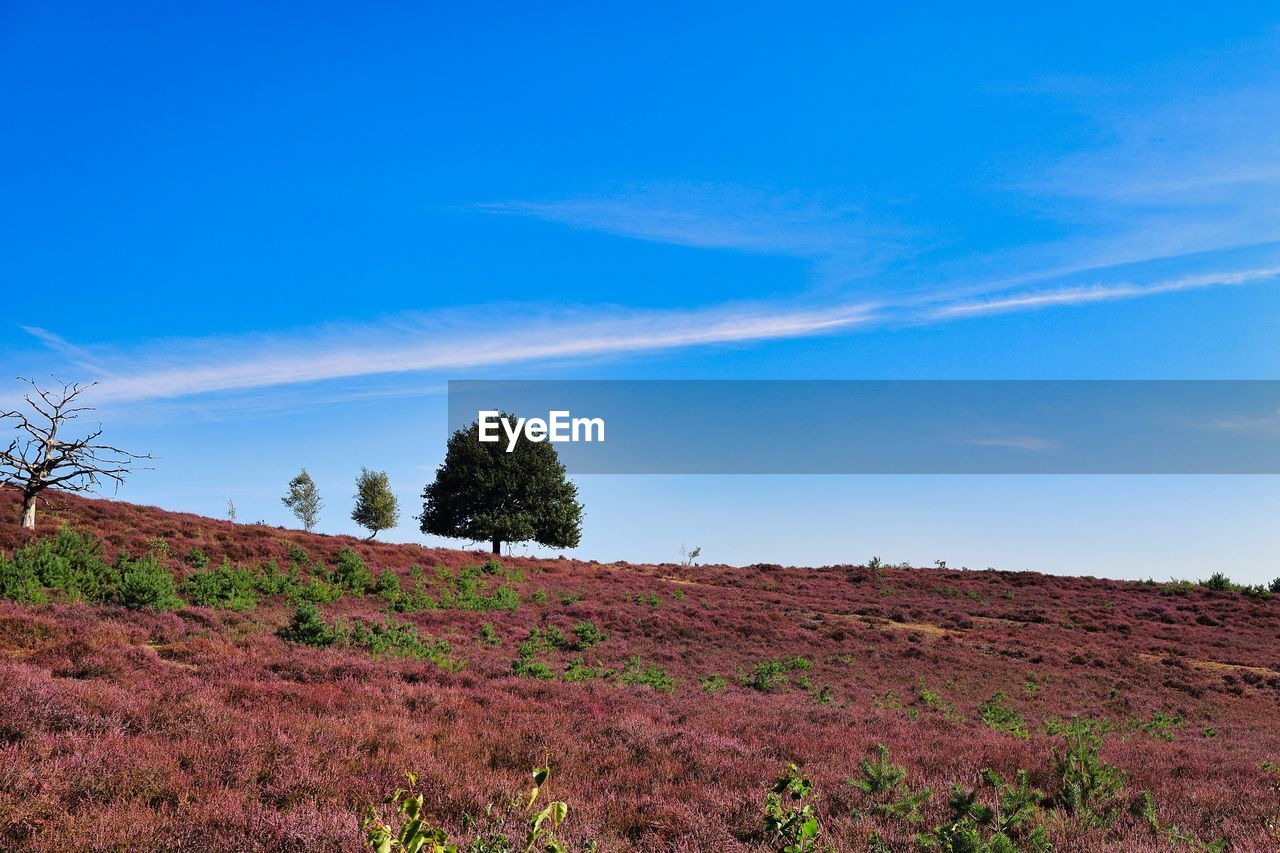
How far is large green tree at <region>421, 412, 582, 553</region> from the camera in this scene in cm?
4888

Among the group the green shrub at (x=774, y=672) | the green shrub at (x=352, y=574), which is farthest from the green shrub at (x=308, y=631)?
the green shrub at (x=774, y=672)

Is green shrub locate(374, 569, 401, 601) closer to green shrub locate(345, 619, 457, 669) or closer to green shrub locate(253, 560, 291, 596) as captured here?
green shrub locate(253, 560, 291, 596)

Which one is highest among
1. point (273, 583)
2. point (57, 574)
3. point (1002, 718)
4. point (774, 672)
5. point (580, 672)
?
point (57, 574)

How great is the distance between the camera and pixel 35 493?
2214 cm

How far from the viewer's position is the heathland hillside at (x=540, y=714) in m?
5.46

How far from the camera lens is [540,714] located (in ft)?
31.2

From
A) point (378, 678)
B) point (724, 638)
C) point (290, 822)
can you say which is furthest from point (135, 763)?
point (724, 638)

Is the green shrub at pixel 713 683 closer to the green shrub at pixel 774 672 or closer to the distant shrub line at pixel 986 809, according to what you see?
the green shrub at pixel 774 672

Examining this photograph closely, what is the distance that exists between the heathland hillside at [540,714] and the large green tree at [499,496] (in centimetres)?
1990

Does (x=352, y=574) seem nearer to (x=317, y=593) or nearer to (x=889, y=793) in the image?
(x=317, y=593)

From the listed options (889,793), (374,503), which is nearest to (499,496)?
(374,503)

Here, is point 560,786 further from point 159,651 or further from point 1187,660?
point 1187,660

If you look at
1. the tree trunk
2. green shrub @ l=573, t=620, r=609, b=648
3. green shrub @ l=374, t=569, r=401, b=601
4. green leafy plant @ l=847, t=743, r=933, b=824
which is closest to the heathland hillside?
green leafy plant @ l=847, t=743, r=933, b=824

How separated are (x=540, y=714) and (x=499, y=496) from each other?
4108 centimetres
